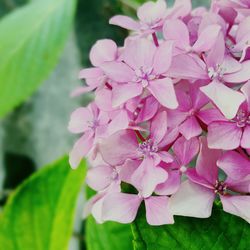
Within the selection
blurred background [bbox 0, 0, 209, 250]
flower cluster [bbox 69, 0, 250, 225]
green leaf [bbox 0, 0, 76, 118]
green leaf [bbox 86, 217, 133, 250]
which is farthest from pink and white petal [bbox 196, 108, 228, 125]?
blurred background [bbox 0, 0, 209, 250]

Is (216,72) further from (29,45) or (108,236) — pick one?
(29,45)

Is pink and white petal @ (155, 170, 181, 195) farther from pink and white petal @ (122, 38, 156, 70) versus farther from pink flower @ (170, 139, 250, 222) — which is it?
pink and white petal @ (122, 38, 156, 70)

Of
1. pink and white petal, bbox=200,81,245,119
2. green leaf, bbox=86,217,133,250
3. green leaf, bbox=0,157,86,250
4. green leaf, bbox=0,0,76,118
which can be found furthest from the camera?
green leaf, bbox=0,0,76,118

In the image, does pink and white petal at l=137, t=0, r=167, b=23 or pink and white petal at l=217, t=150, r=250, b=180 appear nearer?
pink and white petal at l=217, t=150, r=250, b=180

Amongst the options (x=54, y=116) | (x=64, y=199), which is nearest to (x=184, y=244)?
(x=64, y=199)

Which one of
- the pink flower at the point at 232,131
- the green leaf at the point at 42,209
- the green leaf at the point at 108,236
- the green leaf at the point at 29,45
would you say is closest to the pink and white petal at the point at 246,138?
the pink flower at the point at 232,131

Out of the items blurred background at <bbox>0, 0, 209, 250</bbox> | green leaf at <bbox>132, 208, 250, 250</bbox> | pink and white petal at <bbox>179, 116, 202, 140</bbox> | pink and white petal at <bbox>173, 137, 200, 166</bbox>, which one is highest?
pink and white petal at <bbox>179, 116, 202, 140</bbox>
